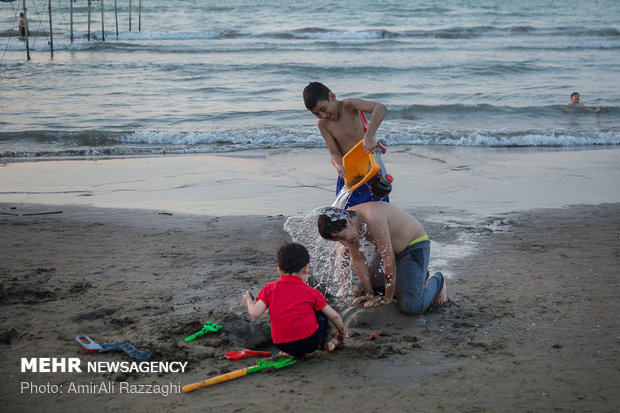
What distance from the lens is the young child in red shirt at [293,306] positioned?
3691 mm

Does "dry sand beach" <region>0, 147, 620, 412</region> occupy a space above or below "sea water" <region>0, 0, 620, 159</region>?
below

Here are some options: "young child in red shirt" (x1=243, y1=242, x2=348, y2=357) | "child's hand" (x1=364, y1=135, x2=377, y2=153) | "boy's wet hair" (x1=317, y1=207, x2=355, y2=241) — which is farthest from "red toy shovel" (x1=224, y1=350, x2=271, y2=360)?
"child's hand" (x1=364, y1=135, x2=377, y2=153)

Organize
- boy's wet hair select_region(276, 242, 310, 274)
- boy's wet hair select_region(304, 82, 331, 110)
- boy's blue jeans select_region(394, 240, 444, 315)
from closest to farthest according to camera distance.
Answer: boy's wet hair select_region(276, 242, 310, 274) → boy's blue jeans select_region(394, 240, 444, 315) → boy's wet hair select_region(304, 82, 331, 110)

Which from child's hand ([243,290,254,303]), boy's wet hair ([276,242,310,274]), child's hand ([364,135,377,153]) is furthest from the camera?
child's hand ([364,135,377,153])

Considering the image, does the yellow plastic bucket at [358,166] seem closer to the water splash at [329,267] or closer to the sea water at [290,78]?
the water splash at [329,267]

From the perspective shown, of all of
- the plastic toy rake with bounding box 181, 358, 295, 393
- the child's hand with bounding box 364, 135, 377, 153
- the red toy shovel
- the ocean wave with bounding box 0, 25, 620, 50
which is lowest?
the red toy shovel

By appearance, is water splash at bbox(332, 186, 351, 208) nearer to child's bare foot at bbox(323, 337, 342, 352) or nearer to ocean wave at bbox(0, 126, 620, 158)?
child's bare foot at bbox(323, 337, 342, 352)

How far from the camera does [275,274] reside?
17.1 feet

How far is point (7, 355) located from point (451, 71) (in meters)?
17.9

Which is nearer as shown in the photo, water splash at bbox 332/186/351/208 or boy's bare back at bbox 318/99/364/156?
water splash at bbox 332/186/351/208

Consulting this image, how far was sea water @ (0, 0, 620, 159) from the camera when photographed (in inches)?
472

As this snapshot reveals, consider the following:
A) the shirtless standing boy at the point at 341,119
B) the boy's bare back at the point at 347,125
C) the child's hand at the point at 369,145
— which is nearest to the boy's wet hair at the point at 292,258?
the child's hand at the point at 369,145

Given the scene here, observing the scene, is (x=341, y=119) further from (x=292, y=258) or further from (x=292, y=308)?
(x=292, y=308)

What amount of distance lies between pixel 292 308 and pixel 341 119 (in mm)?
2083
